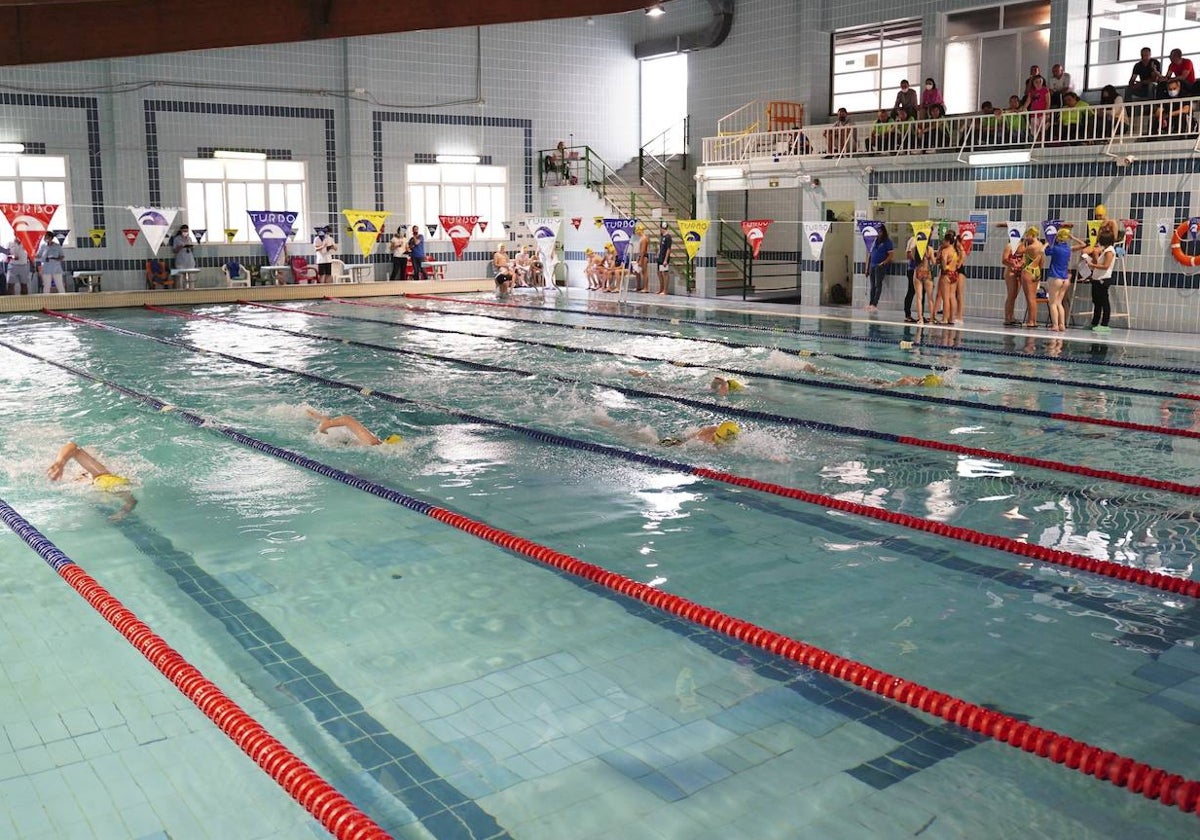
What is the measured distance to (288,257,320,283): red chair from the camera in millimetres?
21000

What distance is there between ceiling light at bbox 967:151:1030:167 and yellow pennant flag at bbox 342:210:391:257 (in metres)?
9.57

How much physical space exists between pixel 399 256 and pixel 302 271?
6.33 ft

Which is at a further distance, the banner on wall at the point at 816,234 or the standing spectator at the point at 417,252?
the standing spectator at the point at 417,252

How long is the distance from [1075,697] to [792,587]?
4.05 ft

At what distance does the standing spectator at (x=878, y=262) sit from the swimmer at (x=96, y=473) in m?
12.7

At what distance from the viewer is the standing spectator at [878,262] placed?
645 inches

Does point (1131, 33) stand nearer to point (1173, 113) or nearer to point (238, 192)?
point (1173, 113)

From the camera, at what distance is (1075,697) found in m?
3.42

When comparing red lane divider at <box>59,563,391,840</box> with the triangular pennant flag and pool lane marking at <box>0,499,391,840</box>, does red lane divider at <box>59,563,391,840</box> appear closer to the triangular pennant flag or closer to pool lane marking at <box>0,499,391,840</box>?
pool lane marking at <box>0,499,391,840</box>

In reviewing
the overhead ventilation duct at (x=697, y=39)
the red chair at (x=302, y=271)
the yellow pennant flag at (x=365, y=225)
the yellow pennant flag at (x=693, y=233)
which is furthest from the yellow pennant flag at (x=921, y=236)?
the red chair at (x=302, y=271)

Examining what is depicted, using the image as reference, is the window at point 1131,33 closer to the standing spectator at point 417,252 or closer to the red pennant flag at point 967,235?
the red pennant flag at point 967,235

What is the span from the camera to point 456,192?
23359mm

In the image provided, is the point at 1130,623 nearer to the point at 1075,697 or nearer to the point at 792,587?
the point at 1075,697

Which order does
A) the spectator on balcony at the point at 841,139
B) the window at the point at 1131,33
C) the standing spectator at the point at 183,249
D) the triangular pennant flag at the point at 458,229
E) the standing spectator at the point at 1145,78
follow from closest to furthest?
1. the standing spectator at the point at 1145,78
2. the window at the point at 1131,33
3. the spectator on balcony at the point at 841,139
4. the standing spectator at the point at 183,249
5. the triangular pennant flag at the point at 458,229
